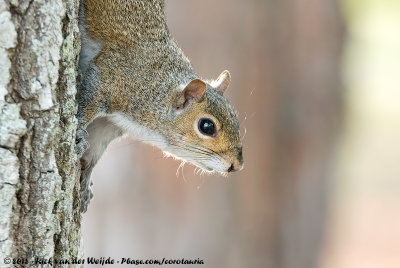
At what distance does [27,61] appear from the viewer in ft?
6.20

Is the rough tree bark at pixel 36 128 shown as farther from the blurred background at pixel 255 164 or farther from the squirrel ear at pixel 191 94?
the blurred background at pixel 255 164

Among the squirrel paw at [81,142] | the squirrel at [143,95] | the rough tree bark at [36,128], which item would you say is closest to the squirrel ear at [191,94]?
the squirrel at [143,95]

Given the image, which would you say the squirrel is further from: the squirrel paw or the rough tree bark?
the rough tree bark

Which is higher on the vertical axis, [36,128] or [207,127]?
[207,127]

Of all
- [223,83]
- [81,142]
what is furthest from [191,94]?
[81,142]

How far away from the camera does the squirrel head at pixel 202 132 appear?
9.46 ft

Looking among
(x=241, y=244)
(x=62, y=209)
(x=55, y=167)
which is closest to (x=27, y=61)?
(x=55, y=167)

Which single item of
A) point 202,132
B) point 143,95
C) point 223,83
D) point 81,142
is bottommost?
point 81,142

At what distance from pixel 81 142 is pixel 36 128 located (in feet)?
1.31

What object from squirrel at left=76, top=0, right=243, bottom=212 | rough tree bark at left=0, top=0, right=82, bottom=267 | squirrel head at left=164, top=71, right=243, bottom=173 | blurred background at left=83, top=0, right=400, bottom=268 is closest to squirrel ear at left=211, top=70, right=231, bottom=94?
squirrel at left=76, top=0, right=243, bottom=212

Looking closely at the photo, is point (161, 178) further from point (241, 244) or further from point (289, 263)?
point (289, 263)

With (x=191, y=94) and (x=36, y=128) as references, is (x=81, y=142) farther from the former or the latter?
(x=191, y=94)

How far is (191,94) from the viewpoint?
2.90 m

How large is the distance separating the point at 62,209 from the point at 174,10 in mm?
3802
